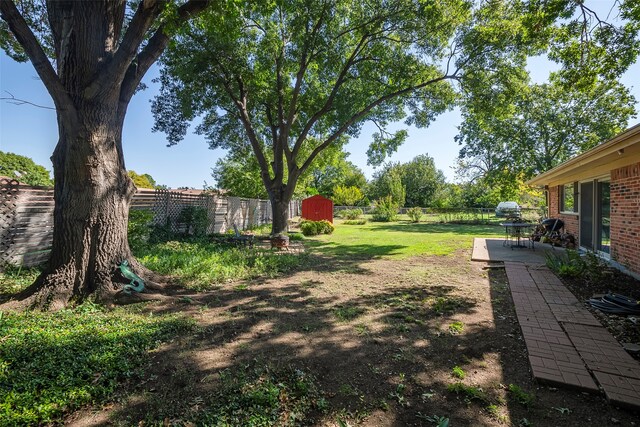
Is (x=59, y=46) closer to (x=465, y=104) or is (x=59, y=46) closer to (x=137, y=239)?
(x=137, y=239)

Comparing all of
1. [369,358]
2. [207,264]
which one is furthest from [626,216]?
[207,264]

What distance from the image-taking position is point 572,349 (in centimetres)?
310

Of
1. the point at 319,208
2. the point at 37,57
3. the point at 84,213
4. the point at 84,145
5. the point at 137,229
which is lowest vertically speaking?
the point at 137,229

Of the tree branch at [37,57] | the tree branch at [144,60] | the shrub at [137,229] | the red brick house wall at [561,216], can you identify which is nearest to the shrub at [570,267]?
the red brick house wall at [561,216]

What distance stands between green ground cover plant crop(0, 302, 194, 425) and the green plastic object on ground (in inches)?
19.7

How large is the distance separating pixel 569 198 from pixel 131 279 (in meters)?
13.5

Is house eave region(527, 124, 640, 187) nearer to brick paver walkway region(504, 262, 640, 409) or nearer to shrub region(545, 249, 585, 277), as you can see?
shrub region(545, 249, 585, 277)

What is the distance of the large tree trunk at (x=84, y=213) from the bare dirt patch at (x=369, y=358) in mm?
1111

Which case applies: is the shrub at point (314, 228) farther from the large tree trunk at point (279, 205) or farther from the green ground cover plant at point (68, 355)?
the green ground cover plant at point (68, 355)

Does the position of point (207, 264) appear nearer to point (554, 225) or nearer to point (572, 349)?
point (572, 349)

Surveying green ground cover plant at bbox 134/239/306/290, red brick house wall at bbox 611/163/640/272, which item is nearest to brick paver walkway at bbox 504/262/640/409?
red brick house wall at bbox 611/163/640/272

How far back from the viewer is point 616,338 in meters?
3.35

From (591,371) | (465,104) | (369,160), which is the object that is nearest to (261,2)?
(591,371)

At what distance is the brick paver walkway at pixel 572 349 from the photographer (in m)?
2.49
